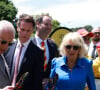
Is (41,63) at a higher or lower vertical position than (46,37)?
lower

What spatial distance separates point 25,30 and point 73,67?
0.81 m

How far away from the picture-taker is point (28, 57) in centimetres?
338

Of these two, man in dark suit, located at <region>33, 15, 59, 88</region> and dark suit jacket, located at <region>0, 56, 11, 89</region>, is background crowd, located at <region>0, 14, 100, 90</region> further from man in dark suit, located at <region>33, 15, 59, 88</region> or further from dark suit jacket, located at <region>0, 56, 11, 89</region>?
man in dark suit, located at <region>33, 15, 59, 88</region>

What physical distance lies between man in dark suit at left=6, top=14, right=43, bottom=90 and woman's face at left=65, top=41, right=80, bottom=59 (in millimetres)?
428

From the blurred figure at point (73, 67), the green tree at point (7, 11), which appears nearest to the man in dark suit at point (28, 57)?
the blurred figure at point (73, 67)

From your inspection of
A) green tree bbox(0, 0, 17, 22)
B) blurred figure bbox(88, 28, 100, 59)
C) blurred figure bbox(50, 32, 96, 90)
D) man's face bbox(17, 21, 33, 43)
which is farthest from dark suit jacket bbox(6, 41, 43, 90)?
green tree bbox(0, 0, 17, 22)

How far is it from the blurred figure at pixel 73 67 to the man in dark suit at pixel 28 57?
0.32 m

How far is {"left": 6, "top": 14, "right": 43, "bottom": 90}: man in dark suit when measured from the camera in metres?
3.31

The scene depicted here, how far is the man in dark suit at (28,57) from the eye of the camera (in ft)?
10.9

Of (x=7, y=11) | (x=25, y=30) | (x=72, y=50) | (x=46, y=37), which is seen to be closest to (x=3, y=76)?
(x=25, y=30)

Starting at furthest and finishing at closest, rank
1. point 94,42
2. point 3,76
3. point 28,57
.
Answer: point 94,42
point 28,57
point 3,76

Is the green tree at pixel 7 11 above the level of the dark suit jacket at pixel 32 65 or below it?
above

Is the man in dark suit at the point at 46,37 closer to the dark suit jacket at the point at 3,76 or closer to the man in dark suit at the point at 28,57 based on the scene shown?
the man in dark suit at the point at 28,57

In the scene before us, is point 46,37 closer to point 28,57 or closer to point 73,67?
point 73,67
